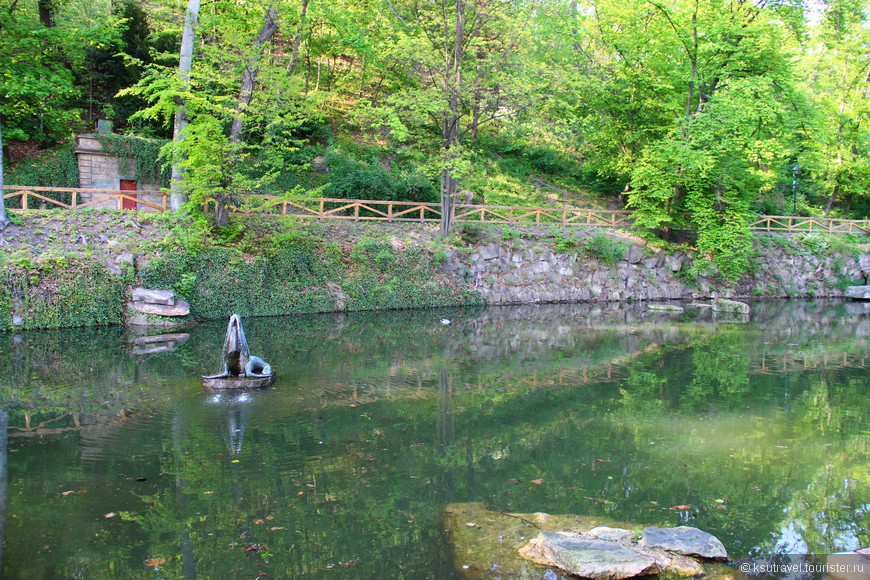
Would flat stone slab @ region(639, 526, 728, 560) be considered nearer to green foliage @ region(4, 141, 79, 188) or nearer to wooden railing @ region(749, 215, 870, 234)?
green foliage @ region(4, 141, 79, 188)

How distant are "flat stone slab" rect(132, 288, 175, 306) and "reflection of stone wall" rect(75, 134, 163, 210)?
6.40 meters

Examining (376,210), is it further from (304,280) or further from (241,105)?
(241,105)

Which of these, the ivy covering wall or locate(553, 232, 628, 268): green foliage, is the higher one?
locate(553, 232, 628, 268): green foliage

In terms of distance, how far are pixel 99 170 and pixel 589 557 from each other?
75.9 feet

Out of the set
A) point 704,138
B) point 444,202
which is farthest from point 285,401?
point 704,138

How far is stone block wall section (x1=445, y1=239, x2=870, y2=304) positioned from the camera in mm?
23672

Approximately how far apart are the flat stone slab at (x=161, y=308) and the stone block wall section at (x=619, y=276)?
9.61 m

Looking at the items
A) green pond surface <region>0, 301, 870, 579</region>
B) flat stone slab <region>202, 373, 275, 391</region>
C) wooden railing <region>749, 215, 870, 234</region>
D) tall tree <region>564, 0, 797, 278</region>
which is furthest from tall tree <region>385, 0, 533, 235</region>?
wooden railing <region>749, 215, 870, 234</region>

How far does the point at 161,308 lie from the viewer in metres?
16.8

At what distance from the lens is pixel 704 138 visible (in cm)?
2331

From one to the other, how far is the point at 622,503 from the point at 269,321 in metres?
13.5

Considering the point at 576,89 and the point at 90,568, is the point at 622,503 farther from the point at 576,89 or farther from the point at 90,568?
the point at 576,89

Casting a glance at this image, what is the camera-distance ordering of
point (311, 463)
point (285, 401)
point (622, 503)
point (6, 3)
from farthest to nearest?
point (6, 3) → point (285, 401) → point (311, 463) → point (622, 503)

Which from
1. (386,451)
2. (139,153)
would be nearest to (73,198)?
(139,153)
